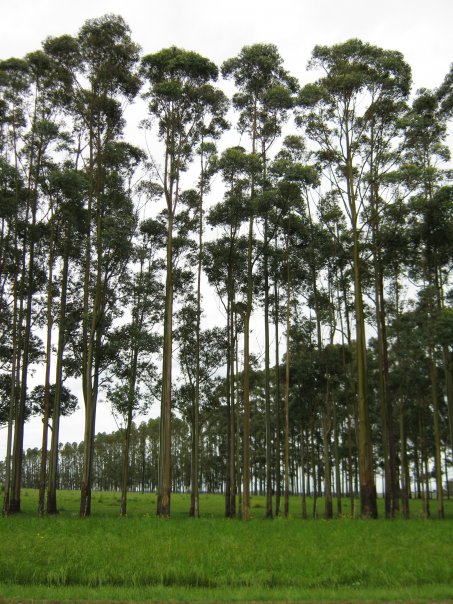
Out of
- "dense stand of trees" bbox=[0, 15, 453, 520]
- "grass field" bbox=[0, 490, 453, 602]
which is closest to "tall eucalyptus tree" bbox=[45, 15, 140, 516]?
"dense stand of trees" bbox=[0, 15, 453, 520]

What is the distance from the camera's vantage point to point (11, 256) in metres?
30.6

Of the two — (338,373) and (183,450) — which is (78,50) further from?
(183,450)

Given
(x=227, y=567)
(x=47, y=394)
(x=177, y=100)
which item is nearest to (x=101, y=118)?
(x=177, y=100)

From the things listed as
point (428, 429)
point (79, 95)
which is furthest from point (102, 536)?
point (428, 429)

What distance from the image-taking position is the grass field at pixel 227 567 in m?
7.57

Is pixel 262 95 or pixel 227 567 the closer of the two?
pixel 227 567

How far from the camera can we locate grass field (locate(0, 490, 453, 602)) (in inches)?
298

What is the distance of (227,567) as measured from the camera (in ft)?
30.2

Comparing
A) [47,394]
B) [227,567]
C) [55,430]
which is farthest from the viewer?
[47,394]

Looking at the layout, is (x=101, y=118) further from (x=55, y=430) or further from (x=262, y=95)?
(x=55, y=430)

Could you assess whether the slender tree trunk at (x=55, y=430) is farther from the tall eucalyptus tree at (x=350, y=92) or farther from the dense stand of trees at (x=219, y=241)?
the tall eucalyptus tree at (x=350, y=92)

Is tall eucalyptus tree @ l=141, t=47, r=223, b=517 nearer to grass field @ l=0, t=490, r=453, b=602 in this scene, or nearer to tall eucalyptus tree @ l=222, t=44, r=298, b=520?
tall eucalyptus tree @ l=222, t=44, r=298, b=520

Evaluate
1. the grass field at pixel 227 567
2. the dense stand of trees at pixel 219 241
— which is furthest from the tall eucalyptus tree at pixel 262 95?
the grass field at pixel 227 567

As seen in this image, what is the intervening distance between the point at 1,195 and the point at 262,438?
47077mm
